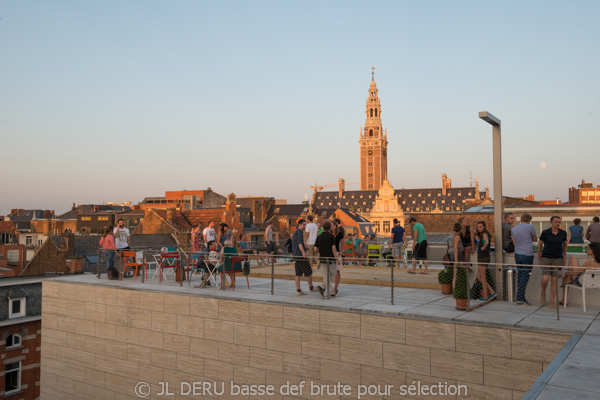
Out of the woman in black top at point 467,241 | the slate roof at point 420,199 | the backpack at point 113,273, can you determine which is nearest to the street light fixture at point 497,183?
the woman in black top at point 467,241

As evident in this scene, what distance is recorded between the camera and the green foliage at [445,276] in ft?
36.5

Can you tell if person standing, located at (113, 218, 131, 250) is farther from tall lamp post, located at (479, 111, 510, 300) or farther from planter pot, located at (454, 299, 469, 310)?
tall lamp post, located at (479, 111, 510, 300)

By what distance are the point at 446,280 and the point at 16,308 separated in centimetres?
2448

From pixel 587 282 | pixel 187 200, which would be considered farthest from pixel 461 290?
pixel 187 200

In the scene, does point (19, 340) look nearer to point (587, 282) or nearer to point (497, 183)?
point (497, 183)

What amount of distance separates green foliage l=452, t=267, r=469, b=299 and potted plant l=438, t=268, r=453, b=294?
1229 millimetres

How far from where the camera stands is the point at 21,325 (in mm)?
26531

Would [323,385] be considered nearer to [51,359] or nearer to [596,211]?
[51,359]

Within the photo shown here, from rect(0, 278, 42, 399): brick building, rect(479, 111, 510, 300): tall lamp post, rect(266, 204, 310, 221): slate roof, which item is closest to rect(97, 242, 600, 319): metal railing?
rect(479, 111, 510, 300): tall lamp post

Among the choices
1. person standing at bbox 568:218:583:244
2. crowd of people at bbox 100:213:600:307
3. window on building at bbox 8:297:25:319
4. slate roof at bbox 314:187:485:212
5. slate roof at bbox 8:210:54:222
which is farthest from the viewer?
slate roof at bbox 314:187:485:212

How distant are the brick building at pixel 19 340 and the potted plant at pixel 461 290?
23172 millimetres

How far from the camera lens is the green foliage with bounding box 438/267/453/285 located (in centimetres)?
1112

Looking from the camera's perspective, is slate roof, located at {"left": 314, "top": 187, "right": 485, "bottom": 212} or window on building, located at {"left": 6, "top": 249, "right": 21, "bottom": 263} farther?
slate roof, located at {"left": 314, "top": 187, "right": 485, "bottom": 212}

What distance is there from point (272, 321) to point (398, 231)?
22.2 feet
